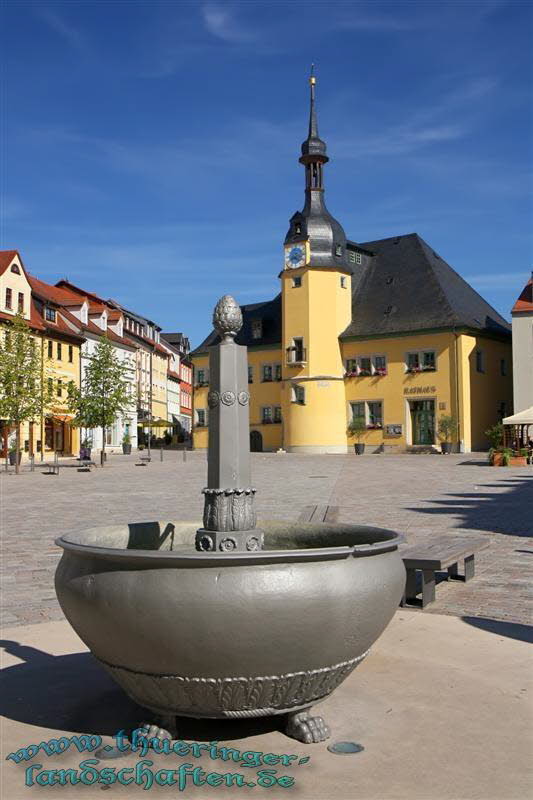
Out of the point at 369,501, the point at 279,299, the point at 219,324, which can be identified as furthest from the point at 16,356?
the point at 219,324

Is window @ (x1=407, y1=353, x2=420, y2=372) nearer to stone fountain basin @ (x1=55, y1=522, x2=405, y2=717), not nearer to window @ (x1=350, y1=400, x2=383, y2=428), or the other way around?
window @ (x1=350, y1=400, x2=383, y2=428)

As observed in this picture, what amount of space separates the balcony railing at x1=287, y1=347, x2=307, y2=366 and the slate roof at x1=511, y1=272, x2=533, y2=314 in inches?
520

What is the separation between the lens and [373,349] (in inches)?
2046

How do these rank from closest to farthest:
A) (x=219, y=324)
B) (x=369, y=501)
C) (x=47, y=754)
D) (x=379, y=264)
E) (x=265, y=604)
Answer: (x=265, y=604), (x=47, y=754), (x=219, y=324), (x=369, y=501), (x=379, y=264)

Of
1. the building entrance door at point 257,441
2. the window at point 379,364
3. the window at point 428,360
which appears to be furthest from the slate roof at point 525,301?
the building entrance door at point 257,441

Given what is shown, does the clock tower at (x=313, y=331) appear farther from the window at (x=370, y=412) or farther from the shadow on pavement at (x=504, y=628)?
the shadow on pavement at (x=504, y=628)

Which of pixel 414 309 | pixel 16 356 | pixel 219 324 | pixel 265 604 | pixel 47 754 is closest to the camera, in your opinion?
pixel 265 604

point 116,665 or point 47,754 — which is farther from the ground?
point 116,665

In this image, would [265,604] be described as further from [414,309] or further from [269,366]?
[269,366]

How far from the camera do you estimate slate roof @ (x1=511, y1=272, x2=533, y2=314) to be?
4616 centimetres

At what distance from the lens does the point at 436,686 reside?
17.0ft

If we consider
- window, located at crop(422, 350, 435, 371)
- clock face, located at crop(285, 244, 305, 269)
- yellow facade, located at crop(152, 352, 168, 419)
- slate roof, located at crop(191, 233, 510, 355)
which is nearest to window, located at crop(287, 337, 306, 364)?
slate roof, located at crop(191, 233, 510, 355)

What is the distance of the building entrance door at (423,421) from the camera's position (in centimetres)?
4931

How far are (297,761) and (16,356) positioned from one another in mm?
34572
